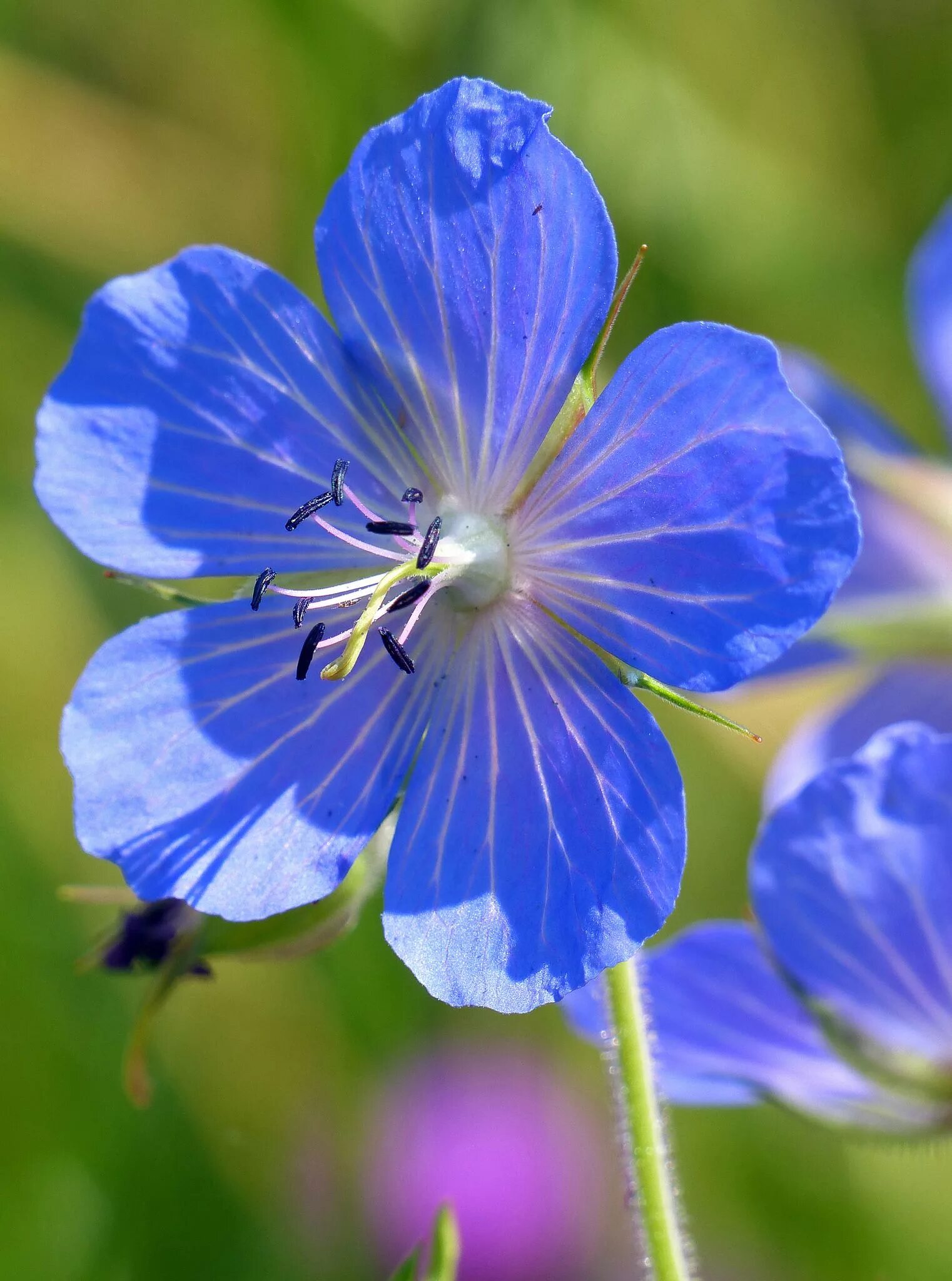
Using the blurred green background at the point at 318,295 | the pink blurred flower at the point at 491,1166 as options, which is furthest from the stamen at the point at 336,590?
the pink blurred flower at the point at 491,1166

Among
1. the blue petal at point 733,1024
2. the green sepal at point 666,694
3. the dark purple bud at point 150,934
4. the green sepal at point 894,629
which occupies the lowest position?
the dark purple bud at point 150,934

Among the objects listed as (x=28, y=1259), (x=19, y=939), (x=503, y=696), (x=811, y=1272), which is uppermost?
(x=503, y=696)

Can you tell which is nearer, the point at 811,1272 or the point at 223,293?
the point at 223,293

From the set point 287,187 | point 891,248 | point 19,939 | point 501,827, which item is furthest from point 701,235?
point 501,827

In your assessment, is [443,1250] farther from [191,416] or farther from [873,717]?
[873,717]

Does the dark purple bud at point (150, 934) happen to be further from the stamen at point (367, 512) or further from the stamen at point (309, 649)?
the stamen at point (367, 512)

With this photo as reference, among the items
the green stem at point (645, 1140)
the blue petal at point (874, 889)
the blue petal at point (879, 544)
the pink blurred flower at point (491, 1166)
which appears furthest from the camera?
the pink blurred flower at point (491, 1166)

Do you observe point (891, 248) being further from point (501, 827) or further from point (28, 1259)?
point (28, 1259)

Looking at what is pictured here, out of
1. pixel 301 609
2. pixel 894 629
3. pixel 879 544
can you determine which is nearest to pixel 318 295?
pixel 879 544
